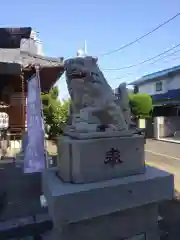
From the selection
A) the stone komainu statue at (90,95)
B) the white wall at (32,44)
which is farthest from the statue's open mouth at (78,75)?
the white wall at (32,44)

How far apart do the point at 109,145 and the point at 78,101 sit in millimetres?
819

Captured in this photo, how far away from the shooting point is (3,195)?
16.5ft

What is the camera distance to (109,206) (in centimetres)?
300

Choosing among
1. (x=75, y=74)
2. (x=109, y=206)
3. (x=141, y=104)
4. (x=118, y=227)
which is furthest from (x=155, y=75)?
(x=109, y=206)

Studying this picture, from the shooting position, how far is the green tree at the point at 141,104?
2014 cm

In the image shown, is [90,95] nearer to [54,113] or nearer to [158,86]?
[54,113]

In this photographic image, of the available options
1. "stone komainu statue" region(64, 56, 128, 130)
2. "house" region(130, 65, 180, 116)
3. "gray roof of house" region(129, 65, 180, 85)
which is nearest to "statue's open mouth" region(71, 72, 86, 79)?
"stone komainu statue" region(64, 56, 128, 130)

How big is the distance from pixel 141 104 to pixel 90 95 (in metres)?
17.7

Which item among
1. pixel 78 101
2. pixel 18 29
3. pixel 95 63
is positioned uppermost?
pixel 18 29

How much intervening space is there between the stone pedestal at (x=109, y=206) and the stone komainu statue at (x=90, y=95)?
0.85 meters

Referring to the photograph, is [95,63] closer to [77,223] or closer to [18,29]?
[77,223]

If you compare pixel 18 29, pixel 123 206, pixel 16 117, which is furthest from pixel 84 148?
pixel 16 117

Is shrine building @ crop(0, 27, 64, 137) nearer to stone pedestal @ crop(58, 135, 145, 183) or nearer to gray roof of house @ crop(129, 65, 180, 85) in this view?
stone pedestal @ crop(58, 135, 145, 183)

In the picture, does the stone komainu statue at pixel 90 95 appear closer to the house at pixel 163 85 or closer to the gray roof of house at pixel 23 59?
the gray roof of house at pixel 23 59
